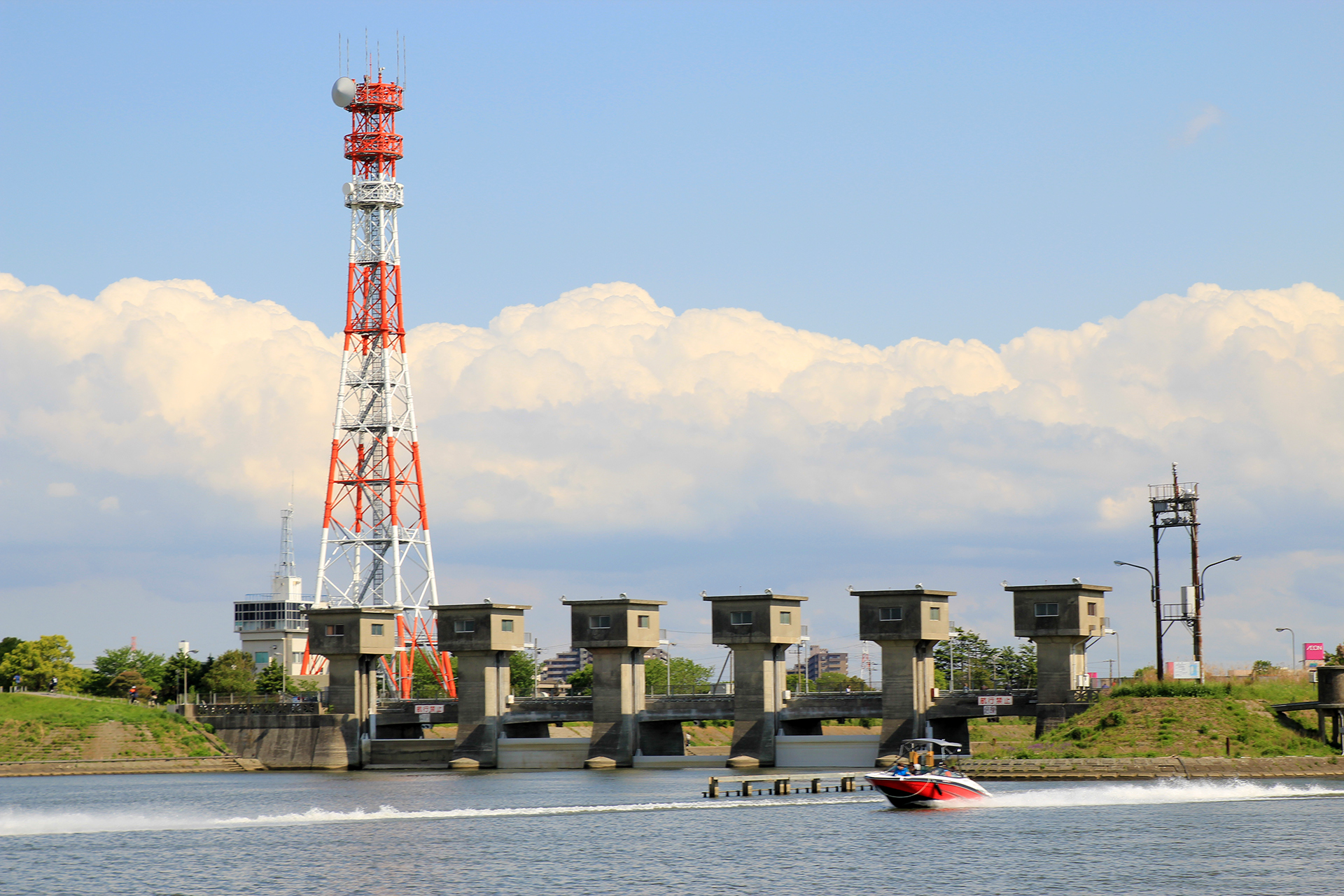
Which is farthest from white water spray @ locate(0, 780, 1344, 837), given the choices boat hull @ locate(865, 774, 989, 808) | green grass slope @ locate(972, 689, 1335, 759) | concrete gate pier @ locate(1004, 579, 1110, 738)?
concrete gate pier @ locate(1004, 579, 1110, 738)

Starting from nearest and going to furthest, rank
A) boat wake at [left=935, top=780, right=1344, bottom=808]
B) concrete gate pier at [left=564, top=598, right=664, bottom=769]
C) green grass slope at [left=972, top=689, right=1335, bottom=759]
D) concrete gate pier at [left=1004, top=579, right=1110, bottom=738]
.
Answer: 1. boat wake at [left=935, top=780, right=1344, bottom=808]
2. green grass slope at [left=972, top=689, right=1335, bottom=759]
3. concrete gate pier at [left=1004, top=579, right=1110, bottom=738]
4. concrete gate pier at [left=564, top=598, right=664, bottom=769]

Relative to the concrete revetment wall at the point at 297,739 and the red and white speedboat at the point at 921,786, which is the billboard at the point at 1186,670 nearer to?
the red and white speedboat at the point at 921,786

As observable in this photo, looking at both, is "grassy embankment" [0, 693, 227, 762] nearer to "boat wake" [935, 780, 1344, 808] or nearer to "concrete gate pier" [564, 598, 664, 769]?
"concrete gate pier" [564, 598, 664, 769]

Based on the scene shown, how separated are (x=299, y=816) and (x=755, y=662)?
1970 inches

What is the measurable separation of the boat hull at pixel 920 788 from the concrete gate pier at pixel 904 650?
33390 mm

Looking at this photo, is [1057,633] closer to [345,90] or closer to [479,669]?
[479,669]

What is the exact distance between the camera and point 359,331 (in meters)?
180

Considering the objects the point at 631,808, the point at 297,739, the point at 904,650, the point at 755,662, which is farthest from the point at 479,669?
the point at 631,808

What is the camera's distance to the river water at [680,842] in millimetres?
70625

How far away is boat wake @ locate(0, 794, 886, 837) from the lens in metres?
95.2

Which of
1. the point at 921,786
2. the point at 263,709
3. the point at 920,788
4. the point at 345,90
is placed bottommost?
the point at 920,788

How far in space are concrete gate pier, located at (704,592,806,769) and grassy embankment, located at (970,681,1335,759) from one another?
24040 mm

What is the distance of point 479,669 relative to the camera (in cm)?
15150

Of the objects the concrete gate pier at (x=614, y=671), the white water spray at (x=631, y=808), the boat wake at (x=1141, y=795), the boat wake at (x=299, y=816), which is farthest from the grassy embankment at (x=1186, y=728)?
the concrete gate pier at (x=614, y=671)
